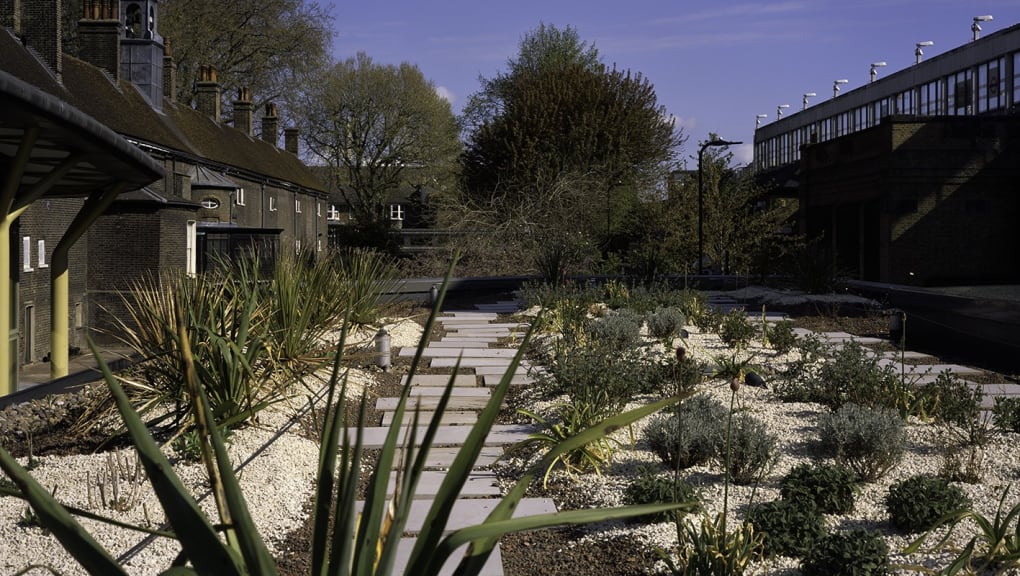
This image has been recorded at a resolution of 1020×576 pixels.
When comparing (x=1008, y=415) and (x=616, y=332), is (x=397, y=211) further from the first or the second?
(x=1008, y=415)

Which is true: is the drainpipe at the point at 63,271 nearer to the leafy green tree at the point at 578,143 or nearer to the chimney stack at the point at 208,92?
the leafy green tree at the point at 578,143

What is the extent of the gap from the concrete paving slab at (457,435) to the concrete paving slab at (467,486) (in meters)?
0.77

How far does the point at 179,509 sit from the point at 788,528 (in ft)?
10.9

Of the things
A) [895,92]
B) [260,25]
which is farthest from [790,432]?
[895,92]

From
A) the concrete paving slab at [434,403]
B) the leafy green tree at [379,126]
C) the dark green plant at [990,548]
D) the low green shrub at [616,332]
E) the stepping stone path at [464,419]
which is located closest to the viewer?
the dark green plant at [990,548]

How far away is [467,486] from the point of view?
6109mm

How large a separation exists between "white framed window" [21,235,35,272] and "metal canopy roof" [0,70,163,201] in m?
10.8

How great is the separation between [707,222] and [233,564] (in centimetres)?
2806

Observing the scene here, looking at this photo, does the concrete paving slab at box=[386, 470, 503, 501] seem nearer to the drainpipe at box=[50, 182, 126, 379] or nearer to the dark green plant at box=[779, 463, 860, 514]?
the dark green plant at box=[779, 463, 860, 514]

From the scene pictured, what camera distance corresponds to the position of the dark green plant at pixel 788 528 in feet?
14.8

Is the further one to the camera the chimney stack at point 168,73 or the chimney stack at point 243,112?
the chimney stack at point 243,112

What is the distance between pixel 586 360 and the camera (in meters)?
8.64

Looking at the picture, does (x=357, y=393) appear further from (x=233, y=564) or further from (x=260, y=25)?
(x=260, y=25)

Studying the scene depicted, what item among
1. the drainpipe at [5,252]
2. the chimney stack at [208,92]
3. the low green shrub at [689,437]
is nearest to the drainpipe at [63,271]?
the drainpipe at [5,252]
